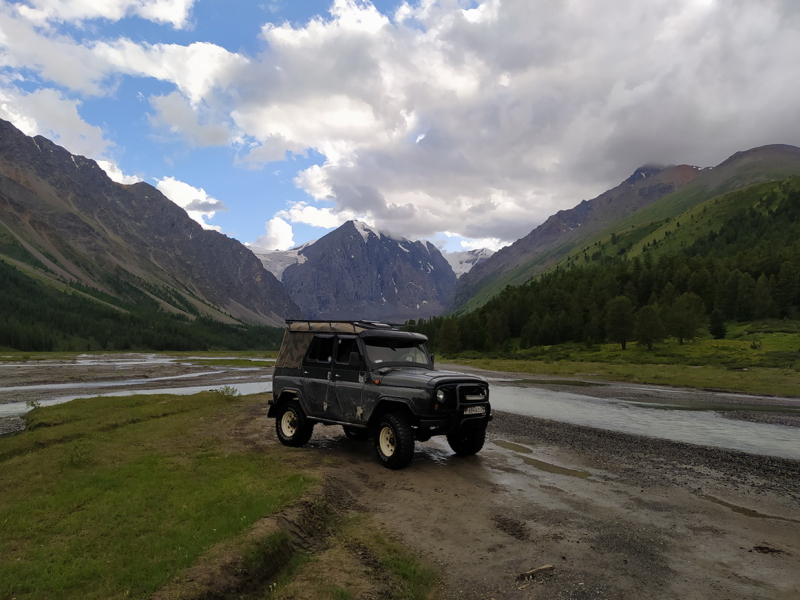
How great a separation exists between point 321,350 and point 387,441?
388 cm

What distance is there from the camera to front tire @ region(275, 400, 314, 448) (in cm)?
1589

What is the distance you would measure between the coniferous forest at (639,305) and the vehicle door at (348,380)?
283 feet

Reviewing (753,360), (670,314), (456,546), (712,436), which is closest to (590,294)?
(670,314)

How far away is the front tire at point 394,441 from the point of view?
42.8 ft

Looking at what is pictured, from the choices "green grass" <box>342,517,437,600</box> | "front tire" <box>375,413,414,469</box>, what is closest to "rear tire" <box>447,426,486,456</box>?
"front tire" <box>375,413,414,469</box>

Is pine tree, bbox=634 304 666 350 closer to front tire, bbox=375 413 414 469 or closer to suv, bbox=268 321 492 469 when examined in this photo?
suv, bbox=268 321 492 469

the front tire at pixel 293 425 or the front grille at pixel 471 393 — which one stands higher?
the front grille at pixel 471 393

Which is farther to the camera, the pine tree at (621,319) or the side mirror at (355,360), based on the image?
the pine tree at (621,319)

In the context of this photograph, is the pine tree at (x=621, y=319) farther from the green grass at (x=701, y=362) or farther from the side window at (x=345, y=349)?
the side window at (x=345, y=349)

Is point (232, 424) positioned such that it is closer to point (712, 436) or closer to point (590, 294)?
point (712, 436)

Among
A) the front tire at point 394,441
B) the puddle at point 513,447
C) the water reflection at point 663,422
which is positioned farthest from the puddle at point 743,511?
the water reflection at point 663,422

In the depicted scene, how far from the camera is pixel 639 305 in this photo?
12750cm

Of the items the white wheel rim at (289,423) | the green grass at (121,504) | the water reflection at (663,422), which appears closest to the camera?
the green grass at (121,504)

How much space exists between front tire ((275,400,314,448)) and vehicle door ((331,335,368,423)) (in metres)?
1.88
